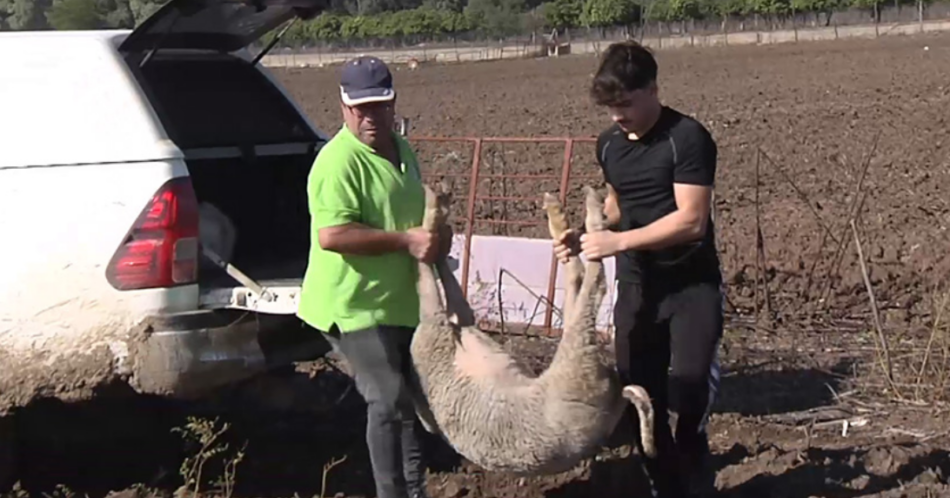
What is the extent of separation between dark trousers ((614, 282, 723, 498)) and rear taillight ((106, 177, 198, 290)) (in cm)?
171

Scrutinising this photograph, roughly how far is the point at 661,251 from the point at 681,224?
1.01 feet

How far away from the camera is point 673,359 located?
496 centimetres

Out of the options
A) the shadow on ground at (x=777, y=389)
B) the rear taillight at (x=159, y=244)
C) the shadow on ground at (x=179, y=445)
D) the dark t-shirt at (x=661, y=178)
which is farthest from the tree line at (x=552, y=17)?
the dark t-shirt at (x=661, y=178)

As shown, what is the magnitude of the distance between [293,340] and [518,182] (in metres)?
8.70

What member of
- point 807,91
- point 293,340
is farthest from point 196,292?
point 807,91

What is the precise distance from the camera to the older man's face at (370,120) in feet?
15.4

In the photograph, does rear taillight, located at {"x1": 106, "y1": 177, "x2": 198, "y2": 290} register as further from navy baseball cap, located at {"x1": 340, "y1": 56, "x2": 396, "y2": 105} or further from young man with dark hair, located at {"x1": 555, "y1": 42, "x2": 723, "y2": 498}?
young man with dark hair, located at {"x1": 555, "y1": 42, "x2": 723, "y2": 498}

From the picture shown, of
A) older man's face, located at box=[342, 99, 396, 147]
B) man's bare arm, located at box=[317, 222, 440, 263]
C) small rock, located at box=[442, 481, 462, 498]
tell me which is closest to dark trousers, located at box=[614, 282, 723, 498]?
man's bare arm, located at box=[317, 222, 440, 263]

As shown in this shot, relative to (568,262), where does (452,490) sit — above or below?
below

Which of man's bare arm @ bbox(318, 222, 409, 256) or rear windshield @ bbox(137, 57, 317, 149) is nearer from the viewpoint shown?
man's bare arm @ bbox(318, 222, 409, 256)

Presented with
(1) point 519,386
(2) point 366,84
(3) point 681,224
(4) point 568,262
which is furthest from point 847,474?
(2) point 366,84

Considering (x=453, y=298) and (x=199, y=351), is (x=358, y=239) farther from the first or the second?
(x=199, y=351)

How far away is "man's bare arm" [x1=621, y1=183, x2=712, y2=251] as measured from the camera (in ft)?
15.2

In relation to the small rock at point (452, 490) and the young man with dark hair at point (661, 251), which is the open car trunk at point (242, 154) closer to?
the small rock at point (452, 490)
